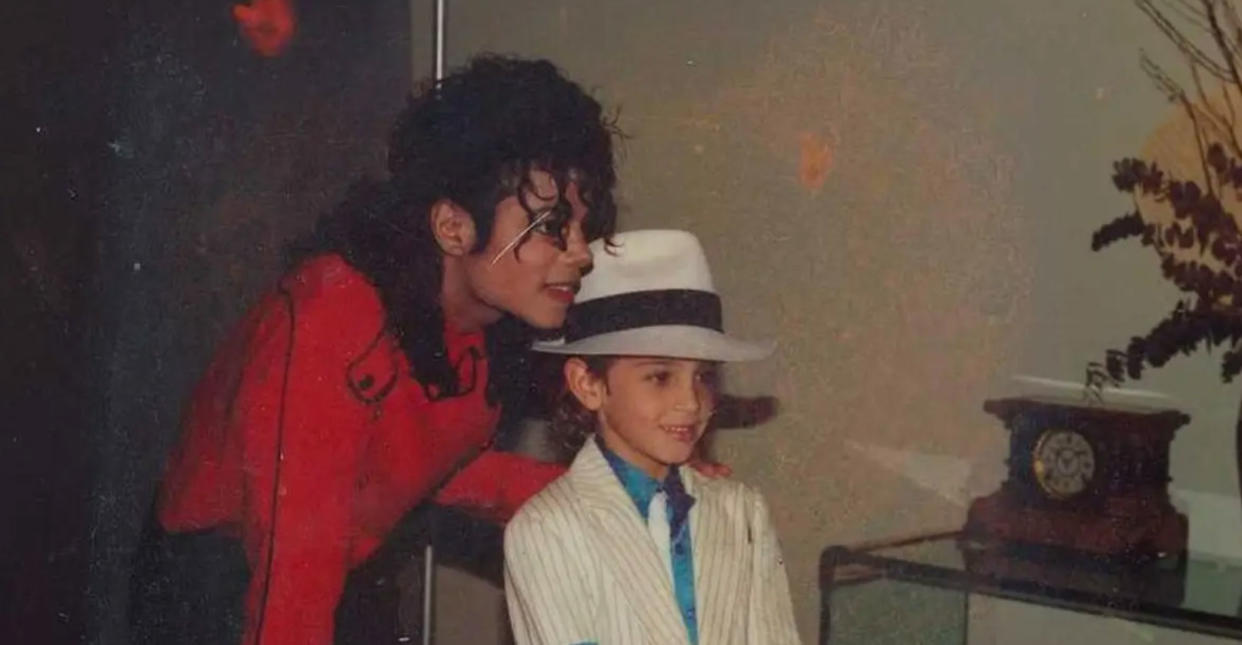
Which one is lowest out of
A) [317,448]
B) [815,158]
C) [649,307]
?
[317,448]

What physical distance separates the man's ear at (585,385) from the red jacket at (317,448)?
0.06 metres

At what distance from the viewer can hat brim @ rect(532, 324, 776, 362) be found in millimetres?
1141

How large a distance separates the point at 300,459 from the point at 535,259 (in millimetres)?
217

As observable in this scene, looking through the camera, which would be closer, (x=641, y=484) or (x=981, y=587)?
(x=641, y=484)

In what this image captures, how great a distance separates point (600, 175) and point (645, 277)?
0.08 meters

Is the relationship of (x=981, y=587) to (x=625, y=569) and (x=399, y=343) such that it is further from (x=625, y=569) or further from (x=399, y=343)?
(x=399, y=343)

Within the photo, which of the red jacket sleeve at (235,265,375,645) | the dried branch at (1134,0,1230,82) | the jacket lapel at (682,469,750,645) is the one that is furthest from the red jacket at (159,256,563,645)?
the dried branch at (1134,0,1230,82)

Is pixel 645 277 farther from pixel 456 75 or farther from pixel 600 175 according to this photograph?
pixel 456 75

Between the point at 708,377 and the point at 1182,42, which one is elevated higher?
the point at 1182,42

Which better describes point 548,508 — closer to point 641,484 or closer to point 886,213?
point 641,484

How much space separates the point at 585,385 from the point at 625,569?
13 centimetres

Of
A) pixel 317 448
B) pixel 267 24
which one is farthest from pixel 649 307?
pixel 267 24

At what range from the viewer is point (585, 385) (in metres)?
1.17

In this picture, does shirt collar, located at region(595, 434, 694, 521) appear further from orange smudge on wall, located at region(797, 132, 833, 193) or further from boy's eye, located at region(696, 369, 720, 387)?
orange smudge on wall, located at region(797, 132, 833, 193)
